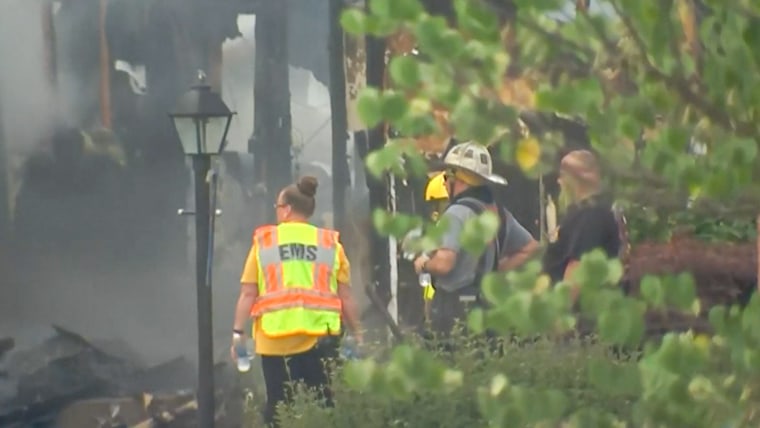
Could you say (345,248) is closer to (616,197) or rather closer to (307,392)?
(307,392)

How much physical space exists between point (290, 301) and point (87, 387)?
2.37 meters

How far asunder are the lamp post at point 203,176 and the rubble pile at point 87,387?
0.80 metres

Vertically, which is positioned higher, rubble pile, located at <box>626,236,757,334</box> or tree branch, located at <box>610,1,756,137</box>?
tree branch, located at <box>610,1,756,137</box>

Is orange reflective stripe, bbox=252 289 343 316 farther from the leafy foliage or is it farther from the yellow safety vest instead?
the leafy foliage

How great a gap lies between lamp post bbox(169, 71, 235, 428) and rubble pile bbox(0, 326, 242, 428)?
2.64 feet

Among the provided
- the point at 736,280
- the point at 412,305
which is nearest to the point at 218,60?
the point at 412,305

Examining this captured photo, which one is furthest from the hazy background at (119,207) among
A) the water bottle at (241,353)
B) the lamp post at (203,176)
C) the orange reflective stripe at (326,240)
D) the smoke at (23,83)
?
the orange reflective stripe at (326,240)

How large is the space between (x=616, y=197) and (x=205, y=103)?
285 inches

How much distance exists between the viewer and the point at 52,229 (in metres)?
11.3

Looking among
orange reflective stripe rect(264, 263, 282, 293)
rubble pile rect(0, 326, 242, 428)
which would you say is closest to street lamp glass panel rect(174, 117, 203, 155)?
orange reflective stripe rect(264, 263, 282, 293)

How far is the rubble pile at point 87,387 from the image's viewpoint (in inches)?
440

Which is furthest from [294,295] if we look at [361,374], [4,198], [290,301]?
[361,374]

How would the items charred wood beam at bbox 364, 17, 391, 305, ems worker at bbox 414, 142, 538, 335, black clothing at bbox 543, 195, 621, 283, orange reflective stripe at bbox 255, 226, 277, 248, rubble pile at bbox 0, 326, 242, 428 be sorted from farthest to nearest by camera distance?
rubble pile at bbox 0, 326, 242, 428
charred wood beam at bbox 364, 17, 391, 305
orange reflective stripe at bbox 255, 226, 277, 248
ems worker at bbox 414, 142, 538, 335
black clothing at bbox 543, 195, 621, 283

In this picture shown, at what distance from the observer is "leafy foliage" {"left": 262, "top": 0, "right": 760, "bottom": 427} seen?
2908 millimetres
